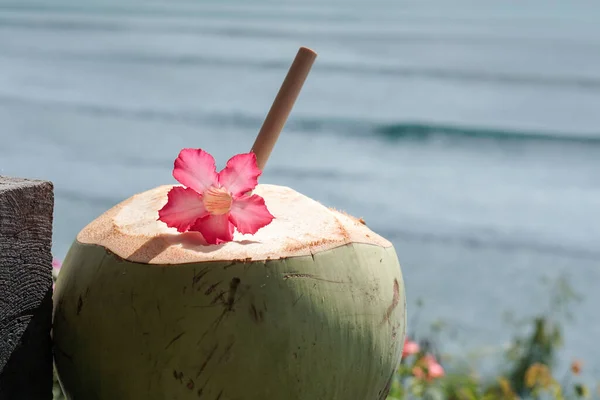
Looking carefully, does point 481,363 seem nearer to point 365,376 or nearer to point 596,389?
point 596,389

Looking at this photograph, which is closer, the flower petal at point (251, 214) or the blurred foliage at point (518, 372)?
the flower petal at point (251, 214)

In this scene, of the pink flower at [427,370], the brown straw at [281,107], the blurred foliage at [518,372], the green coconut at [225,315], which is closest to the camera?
the green coconut at [225,315]

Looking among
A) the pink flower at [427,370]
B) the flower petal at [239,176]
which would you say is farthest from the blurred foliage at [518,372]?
the flower petal at [239,176]

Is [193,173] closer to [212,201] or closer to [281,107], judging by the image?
[212,201]

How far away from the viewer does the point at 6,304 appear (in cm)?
106

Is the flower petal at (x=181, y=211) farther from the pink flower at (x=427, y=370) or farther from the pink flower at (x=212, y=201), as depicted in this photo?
the pink flower at (x=427, y=370)

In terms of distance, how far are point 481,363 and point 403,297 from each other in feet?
5.98

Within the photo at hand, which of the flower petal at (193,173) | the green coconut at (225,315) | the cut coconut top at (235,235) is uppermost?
the flower petal at (193,173)

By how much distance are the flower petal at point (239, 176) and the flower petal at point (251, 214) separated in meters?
0.02

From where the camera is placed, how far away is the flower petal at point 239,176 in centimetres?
108

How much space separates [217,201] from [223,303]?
140 mm

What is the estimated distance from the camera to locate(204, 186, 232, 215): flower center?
1.06 metres

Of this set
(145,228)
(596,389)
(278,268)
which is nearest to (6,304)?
(145,228)

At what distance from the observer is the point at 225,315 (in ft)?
3.24
